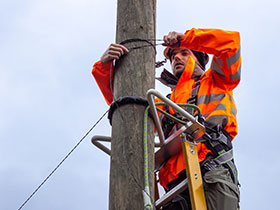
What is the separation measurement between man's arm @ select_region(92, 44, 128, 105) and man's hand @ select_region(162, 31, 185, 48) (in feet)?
1.52

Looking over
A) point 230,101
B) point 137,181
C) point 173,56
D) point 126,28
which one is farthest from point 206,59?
point 137,181

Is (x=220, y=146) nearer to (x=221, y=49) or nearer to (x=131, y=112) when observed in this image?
(x=221, y=49)

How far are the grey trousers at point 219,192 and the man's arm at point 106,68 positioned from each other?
3.53ft

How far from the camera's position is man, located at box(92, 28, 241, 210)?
354 cm

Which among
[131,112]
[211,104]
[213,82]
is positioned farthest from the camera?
[213,82]

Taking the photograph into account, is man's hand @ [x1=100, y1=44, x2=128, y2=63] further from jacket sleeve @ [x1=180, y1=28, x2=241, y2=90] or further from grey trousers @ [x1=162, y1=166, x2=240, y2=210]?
A: grey trousers @ [x1=162, y1=166, x2=240, y2=210]

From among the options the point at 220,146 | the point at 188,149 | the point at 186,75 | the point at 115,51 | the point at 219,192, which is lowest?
the point at 219,192

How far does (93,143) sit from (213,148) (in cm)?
98

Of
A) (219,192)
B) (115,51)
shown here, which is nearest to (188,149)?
(219,192)

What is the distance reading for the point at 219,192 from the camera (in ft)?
11.5

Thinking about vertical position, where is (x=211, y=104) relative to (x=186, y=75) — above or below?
below

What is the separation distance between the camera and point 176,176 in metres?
3.75

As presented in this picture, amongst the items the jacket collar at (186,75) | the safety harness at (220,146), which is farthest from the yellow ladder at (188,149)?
the jacket collar at (186,75)

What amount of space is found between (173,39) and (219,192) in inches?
48.8
